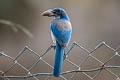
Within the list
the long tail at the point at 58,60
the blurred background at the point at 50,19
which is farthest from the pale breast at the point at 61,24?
the blurred background at the point at 50,19

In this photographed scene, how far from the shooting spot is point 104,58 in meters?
6.33

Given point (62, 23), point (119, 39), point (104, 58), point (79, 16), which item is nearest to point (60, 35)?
point (62, 23)

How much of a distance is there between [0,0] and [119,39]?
2384 millimetres

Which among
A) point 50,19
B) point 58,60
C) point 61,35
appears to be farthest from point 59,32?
point 50,19

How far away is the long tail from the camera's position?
3078 mm

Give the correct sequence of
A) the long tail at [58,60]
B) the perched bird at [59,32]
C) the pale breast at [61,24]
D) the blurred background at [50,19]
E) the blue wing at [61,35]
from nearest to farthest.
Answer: the long tail at [58,60]
the perched bird at [59,32]
the blue wing at [61,35]
the pale breast at [61,24]
the blurred background at [50,19]

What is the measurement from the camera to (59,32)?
3514mm

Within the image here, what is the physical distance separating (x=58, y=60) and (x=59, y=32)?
1.37 ft

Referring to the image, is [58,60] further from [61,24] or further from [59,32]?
[61,24]

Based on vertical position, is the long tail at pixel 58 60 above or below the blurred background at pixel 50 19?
above

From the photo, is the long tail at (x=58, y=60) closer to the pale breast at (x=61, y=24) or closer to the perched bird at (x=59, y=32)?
the perched bird at (x=59, y=32)

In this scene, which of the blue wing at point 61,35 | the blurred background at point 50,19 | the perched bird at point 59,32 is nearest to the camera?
the perched bird at point 59,32

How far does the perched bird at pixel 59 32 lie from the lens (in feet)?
10.4

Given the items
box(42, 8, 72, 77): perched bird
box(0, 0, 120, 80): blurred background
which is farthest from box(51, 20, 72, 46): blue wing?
box(0, 0, 120, 80): blurred background
